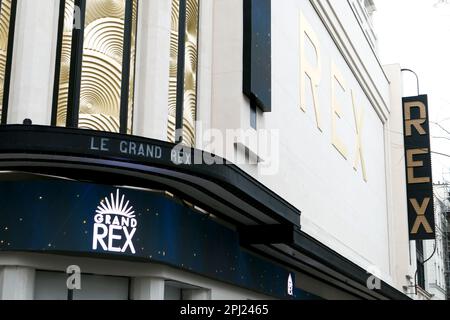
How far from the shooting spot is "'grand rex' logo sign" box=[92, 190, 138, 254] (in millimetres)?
11438

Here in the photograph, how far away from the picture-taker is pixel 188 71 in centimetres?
1508

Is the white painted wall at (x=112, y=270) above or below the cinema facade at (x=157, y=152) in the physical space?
below

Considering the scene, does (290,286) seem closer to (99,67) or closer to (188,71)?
(188,71)

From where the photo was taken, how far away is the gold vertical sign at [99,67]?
12297mm

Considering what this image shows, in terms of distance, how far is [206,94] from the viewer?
15.6 meters

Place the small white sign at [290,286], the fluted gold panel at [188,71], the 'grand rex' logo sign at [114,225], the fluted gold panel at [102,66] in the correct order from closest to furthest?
1. the 'grand rex' logo sign at [114,225]
2. the fluted gold panel at [102,66]
3. the fluted gold panel at [188,71]
4. the small white sign at [290,286]

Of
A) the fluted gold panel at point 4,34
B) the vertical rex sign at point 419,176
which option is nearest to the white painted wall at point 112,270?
→ the fluted gold panel at point 4,34

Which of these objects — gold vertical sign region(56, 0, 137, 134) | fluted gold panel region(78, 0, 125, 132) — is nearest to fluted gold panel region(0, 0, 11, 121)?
gold vertical sign region(56, 0, 137, 134)

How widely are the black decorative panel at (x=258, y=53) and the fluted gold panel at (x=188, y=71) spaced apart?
4.00ft

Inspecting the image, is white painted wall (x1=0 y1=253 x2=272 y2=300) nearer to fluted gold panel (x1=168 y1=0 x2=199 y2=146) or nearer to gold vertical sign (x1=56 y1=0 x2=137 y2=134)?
gold vertical sign (x1=56 y1=0 x2=137 y2=134)

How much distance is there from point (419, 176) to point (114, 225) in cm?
2761

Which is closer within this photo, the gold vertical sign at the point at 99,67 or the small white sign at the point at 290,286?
the gold vertical sign at the point at 99,67

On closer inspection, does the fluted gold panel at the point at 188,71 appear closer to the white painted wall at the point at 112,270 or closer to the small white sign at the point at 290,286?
the white painted wall at the point at 112,270

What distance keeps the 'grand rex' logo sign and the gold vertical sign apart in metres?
1.47
